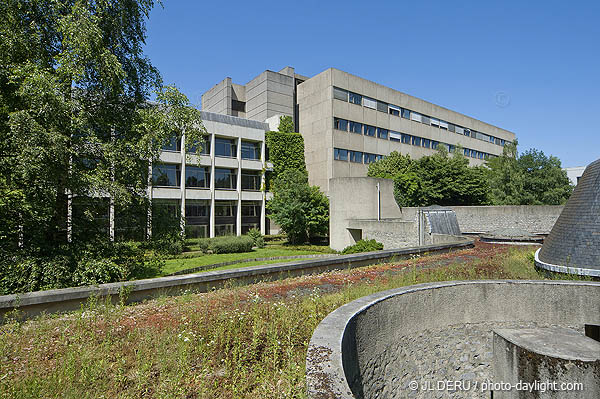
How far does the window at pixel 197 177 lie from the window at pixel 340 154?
14422mm

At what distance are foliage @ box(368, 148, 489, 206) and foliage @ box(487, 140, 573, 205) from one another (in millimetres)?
2349

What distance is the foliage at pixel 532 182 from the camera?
33.6 metres

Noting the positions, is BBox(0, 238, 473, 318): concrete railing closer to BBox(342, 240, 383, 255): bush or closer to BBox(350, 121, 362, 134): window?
BBox(342, 240, 383, 255): bush

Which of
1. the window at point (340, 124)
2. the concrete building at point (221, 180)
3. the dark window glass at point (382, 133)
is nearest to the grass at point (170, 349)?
the concrete building at point (221, 180)

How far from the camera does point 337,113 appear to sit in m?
38.8

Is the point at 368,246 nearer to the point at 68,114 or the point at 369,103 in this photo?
the point at 68,114

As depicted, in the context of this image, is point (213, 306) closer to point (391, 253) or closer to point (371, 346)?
point (371, 346)

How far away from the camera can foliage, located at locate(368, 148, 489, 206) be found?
116 feet

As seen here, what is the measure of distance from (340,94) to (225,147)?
1481 cm

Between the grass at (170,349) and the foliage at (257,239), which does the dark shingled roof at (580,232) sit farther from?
the foliage at (257,239)

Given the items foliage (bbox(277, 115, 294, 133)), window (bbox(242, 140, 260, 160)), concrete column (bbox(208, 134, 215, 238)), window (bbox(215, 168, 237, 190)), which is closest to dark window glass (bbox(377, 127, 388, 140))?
foliage (bbox(277, 115, 294, 133))

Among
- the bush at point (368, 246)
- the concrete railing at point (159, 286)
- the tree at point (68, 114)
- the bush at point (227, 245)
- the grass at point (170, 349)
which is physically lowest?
the bush at point (227, 245)

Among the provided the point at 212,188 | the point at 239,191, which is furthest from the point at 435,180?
the point at 212,188

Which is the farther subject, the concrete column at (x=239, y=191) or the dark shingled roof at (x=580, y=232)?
the concrete column at (x=239, y=191)
